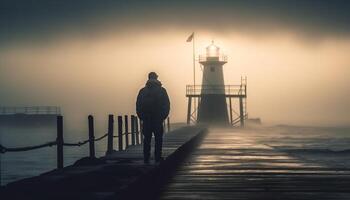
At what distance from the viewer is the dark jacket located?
11.7 m

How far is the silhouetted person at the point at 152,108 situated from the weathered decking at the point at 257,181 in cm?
73

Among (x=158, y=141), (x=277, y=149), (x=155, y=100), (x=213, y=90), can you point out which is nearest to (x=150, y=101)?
(x=155, y=100)

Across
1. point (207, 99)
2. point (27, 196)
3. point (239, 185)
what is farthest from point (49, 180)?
point (207, 99)

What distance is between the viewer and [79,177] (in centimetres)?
845

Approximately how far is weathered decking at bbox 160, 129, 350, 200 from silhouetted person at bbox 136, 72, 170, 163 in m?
0.73

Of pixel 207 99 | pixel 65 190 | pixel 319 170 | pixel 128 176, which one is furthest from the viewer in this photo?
pixel 207 99

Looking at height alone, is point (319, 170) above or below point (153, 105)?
below

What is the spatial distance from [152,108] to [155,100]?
6.1 inches

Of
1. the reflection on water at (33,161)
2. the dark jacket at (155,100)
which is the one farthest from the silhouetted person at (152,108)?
the reflection on water at (33,161)

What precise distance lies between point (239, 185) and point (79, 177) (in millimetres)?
2986

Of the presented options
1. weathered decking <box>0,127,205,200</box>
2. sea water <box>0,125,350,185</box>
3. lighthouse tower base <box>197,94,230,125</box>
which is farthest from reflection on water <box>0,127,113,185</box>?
weathered decking <box>0,127,205,200</box>

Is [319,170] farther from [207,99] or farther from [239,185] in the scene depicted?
[207,99]

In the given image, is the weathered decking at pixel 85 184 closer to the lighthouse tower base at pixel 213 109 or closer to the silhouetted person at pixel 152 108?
the silhouetted person at pixel 152 108

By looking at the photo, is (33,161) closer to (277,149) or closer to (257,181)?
(277,149)
